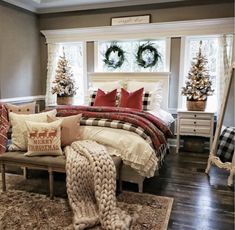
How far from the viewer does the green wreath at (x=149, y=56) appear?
194 inches

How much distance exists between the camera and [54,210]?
2453 millimetres

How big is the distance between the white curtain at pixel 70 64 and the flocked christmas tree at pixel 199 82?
7.94ft

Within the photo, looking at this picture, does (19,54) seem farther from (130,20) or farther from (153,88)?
(153,88)

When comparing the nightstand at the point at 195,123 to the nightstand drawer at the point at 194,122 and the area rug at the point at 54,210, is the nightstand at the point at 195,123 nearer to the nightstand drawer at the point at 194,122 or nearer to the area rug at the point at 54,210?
the nightstand drawer at the point at 194,122

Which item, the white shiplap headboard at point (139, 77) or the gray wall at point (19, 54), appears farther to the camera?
the white shiplap headboard at point (139, 77)

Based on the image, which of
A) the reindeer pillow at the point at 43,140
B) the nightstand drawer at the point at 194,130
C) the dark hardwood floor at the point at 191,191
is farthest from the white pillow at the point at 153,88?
the reindeer pillow at the point at 43,140

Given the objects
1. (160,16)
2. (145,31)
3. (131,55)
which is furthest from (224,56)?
(131,55)

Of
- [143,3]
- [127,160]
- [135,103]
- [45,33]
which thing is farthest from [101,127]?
[45,33]

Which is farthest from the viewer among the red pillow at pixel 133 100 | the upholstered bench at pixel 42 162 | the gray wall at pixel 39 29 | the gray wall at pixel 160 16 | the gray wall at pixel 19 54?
the gray wall at pixel 19 54

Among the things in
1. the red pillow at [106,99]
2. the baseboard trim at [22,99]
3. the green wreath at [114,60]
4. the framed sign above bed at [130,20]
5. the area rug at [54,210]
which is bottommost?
the area rug at [54,210]

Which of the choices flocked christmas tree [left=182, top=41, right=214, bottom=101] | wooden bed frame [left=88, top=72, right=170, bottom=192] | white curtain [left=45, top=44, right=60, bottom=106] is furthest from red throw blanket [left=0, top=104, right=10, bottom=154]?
flocked christmas tree [left=182, top=41, right=214, bottom=101]

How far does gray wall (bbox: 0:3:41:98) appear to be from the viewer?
468 centimetres

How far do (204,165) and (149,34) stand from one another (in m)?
2.66

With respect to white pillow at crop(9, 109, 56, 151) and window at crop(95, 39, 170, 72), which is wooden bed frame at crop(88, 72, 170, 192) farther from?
A: white pillow at crop(9, 109, 56, 151)
